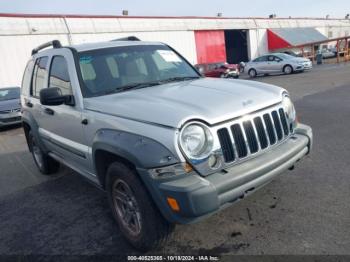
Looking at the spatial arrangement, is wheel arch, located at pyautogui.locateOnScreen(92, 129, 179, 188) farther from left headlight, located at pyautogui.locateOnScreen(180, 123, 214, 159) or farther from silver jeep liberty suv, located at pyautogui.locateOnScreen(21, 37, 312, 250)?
left headlight, located at pyautogui.locateOnScreen(180, 123, 214, 159)

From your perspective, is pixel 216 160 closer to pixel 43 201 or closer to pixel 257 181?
pixel 257 181

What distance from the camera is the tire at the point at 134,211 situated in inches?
113

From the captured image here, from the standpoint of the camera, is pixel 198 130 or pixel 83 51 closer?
pixel 198 130

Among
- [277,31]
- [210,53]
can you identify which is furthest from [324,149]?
[277,31]

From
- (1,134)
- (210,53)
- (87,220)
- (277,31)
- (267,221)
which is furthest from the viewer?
(277,31)

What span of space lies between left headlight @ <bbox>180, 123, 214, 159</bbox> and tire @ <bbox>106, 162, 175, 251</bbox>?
0.53 m

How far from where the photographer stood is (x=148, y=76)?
4098 millimetres

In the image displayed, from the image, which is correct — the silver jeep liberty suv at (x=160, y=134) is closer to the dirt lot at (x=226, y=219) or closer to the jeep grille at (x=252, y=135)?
the jeep grille at (x=252, y=135)

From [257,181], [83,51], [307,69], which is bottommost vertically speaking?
[307,69]

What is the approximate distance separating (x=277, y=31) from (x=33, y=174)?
41619mm

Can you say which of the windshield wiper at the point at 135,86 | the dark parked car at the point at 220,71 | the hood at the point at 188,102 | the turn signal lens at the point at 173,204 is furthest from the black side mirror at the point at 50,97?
the dark parked car at the point at 220,71

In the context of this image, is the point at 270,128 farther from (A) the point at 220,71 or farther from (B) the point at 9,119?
(A) the point at 220,71

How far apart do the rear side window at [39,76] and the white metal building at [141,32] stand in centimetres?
1849

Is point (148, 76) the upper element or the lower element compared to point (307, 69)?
upper
